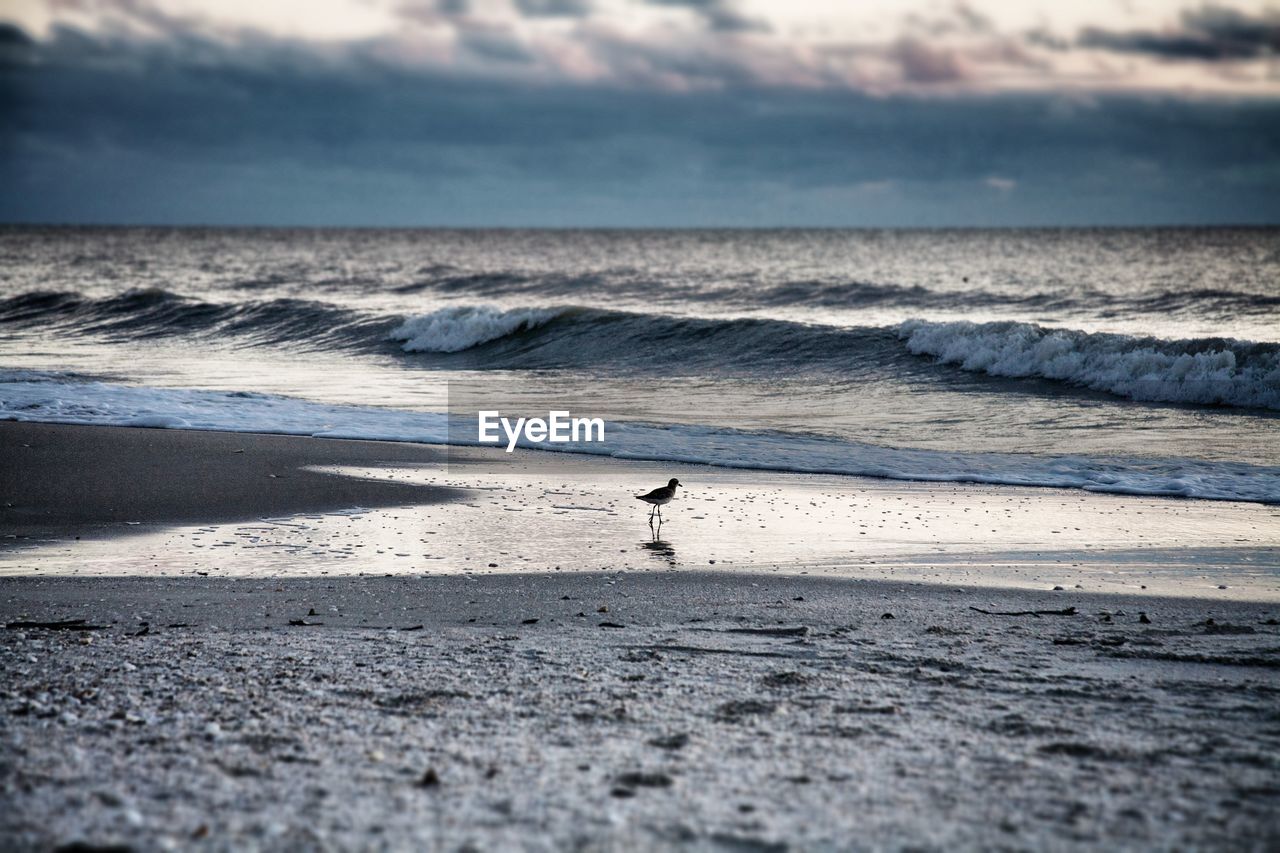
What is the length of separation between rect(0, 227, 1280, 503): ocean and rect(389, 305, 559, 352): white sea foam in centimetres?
7

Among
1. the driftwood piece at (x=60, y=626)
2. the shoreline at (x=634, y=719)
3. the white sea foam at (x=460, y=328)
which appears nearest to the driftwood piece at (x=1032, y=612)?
the shoreline at (x=634, y=719)

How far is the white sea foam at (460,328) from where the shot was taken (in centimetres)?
2758

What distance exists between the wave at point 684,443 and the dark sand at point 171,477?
3.07 feet

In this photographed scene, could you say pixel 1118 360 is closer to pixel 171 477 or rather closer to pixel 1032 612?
pixel 1032 612

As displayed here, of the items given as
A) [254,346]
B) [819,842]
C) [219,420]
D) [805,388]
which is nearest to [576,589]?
[819,842]

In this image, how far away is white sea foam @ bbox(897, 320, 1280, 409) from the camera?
17281 millimetres

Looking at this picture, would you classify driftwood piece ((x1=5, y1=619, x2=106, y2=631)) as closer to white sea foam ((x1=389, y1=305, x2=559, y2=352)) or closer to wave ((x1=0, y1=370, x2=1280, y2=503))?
wave ((x1=0, y1=370, x2=1280, y2=503))

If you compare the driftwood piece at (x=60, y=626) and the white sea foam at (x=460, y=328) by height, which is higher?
the white sea foam at (x=460, y=328)

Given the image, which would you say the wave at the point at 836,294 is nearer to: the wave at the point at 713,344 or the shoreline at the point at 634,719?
the wave at the point at 713,344

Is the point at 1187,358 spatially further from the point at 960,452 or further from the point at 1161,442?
the point at 960,452

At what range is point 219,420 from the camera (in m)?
14.5

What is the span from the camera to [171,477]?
1066 cm

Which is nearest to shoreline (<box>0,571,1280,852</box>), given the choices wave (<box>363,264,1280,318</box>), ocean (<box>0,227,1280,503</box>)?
ocean (<box>0,227,1280,503</box>)

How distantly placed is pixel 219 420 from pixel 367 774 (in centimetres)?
1166
